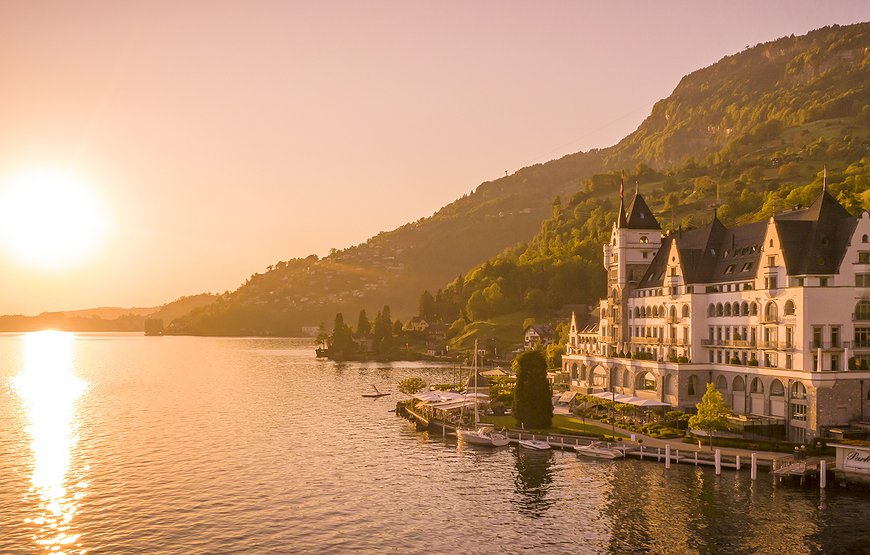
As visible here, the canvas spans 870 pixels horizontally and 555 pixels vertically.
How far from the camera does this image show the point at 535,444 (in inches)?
4279

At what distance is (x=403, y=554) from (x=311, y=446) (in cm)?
5155

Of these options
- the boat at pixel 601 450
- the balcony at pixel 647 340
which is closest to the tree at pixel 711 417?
the boat at pixel 601 450

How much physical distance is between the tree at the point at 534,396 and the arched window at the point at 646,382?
22797mm

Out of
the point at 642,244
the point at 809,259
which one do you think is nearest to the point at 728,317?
the point at 809,259

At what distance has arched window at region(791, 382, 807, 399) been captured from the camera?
10269 cm

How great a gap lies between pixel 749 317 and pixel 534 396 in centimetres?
3325

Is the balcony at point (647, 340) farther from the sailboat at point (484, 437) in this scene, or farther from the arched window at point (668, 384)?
the sailboat at point (484, 437)

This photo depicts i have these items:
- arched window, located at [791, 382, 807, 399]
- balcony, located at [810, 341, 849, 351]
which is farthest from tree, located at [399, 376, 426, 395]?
balcony, located at [810, 341, 849, 351]

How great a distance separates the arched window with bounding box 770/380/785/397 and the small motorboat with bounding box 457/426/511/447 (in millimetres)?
36775

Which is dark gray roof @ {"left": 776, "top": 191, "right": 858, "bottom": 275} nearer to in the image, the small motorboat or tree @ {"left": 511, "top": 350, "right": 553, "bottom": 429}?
tree @ {"left": 511, "top": 350, "right": 553, "bottom": 429}

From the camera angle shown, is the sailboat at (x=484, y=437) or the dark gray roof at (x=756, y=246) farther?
the sailboat at (x=484, y=437)

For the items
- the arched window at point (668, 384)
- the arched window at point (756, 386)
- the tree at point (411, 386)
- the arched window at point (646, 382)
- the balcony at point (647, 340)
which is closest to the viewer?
the arched window at point (756, 386)

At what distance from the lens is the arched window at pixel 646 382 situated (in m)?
132

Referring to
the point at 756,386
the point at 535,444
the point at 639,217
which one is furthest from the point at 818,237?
the point at 535,444
